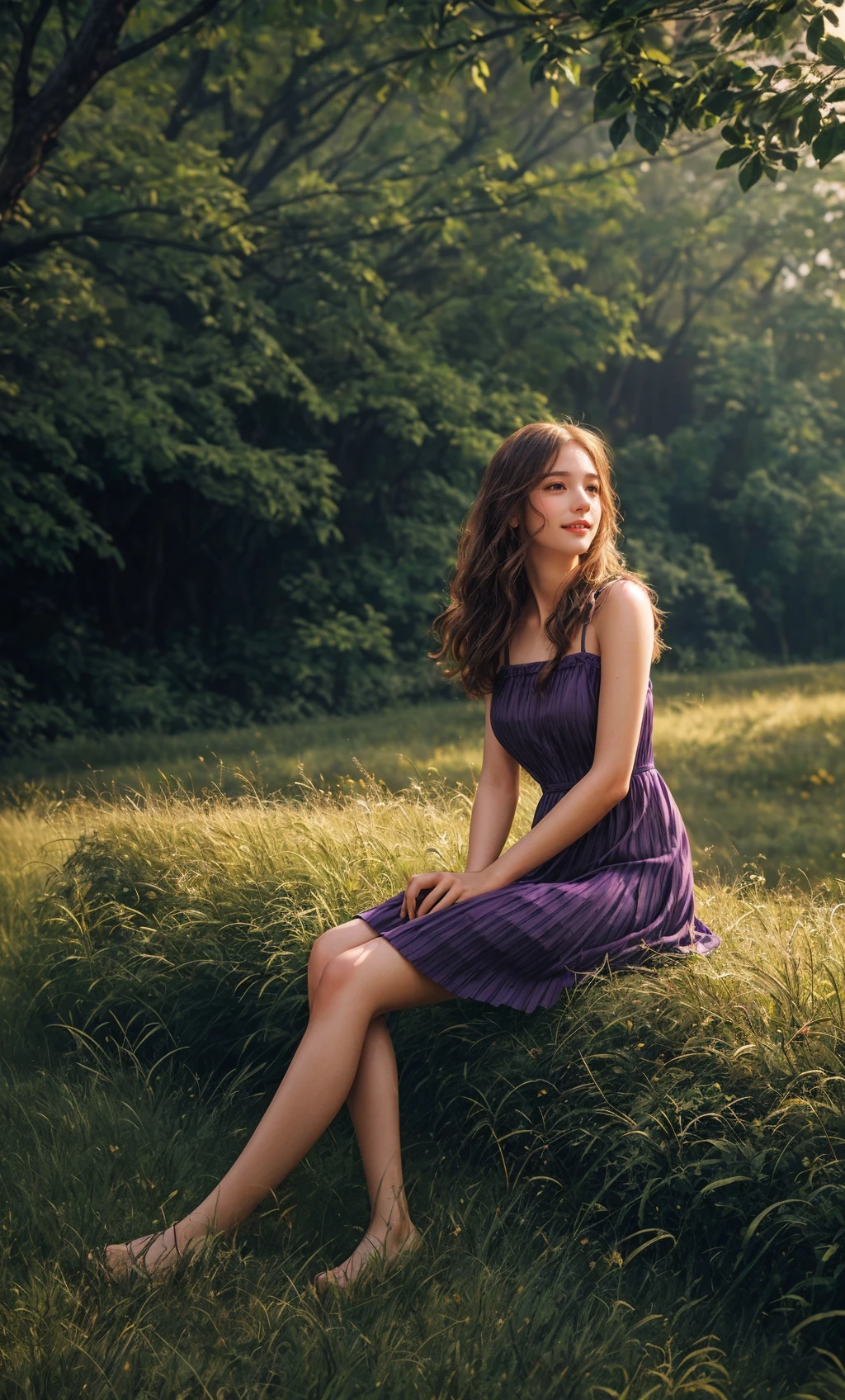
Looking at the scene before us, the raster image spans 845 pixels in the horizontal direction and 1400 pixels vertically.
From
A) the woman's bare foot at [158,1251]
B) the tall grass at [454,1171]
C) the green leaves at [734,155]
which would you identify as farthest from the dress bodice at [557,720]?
the green leaves at [734,155]

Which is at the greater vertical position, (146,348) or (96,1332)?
(146,348)

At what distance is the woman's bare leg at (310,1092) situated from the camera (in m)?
2.82

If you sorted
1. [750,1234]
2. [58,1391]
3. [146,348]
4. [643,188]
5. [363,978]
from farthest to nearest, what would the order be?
[643,188] → [146,348] → [363,978] → [750,1234] → [58,1391]

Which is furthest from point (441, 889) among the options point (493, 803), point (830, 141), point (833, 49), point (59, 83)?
point (59, 83)

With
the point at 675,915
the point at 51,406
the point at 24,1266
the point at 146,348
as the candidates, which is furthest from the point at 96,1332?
the point at 146,348

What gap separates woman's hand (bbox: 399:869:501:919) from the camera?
314 centimetres

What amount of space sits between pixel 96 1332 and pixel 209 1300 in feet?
0.75

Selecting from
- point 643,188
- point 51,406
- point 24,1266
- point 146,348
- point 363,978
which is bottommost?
point 24,1266

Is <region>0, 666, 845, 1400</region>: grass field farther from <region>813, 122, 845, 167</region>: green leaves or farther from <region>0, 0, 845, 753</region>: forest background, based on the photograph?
<region>0, 0, 845, 753</region>: forest background

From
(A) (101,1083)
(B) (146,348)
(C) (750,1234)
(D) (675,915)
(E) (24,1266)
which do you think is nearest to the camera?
(C) (750,1234)

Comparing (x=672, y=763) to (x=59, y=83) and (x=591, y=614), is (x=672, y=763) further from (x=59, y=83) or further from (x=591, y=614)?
(x=591, y=614)

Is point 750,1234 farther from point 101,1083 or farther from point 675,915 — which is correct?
point 101,1083

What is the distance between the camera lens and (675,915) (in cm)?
336

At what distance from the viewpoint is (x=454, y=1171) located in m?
3.29
